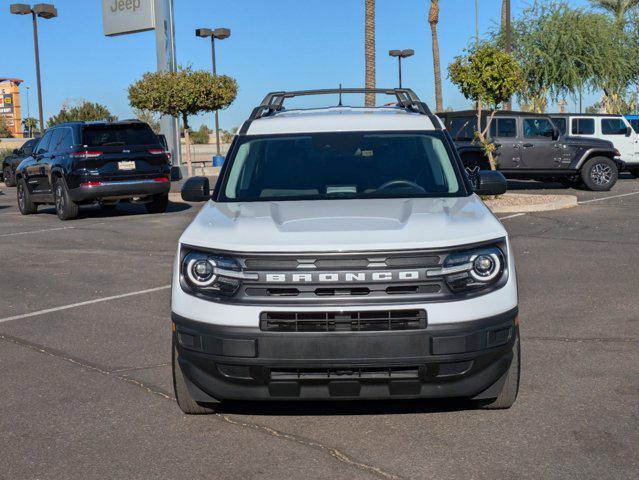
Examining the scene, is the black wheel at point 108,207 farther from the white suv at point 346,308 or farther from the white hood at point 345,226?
the white suv at point 346,308

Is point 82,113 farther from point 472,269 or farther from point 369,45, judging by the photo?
point 472,269

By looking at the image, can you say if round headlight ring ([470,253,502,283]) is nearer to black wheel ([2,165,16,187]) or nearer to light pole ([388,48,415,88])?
black wheel ([2,165,16,187])

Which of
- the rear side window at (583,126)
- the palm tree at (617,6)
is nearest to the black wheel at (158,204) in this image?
the rear side window at (583,126)

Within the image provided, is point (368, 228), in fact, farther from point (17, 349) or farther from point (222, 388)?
point (17, 349)

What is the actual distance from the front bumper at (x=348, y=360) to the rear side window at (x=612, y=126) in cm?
2012

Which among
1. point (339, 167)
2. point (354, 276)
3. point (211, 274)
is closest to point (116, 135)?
point (339, 167)

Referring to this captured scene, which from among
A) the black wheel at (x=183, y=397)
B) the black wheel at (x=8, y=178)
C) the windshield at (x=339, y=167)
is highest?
the windshield at (x=339, y=167)

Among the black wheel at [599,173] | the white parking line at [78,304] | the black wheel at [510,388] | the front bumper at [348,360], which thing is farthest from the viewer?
the black wheel at [599,173]

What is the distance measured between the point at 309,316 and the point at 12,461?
162cm

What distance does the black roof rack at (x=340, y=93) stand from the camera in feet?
20.1

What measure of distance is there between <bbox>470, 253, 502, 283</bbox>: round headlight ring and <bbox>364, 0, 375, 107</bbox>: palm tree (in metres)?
21.6

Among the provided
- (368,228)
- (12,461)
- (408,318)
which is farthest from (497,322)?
(12,461)

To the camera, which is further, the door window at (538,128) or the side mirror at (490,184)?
the door window at (538,128)

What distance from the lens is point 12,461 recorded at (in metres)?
4.29
